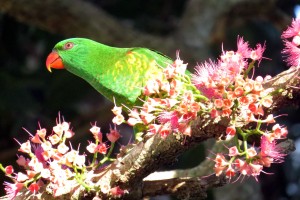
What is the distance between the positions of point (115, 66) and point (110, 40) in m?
1.67

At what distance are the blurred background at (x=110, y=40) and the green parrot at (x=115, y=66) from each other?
1.12 metres

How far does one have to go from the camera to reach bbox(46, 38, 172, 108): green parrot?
207 cm

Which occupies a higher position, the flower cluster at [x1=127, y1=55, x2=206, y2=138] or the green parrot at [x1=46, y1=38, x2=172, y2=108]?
the green parrot at [x1=46, y1=38, x2=172, y2=108]

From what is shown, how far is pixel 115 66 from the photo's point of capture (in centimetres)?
213

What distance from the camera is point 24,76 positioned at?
14.5 ft

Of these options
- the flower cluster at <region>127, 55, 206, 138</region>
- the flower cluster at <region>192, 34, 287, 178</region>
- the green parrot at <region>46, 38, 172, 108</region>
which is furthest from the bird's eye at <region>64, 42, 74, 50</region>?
the flower cluster at <region>192, 34, 287, 178</region>

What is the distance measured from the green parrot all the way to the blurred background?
1.12 meters

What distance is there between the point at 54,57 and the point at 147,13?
260 centimetres

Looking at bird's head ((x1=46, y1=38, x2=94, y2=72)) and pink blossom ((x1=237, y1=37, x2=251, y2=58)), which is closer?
pink blossom ((x1=237, y1=37, x2=251, y2=58))

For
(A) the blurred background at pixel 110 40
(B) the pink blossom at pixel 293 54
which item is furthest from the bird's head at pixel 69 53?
(A) the blurred background at pixel 110 40

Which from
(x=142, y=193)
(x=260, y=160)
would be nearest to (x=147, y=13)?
(x=142, y=193)

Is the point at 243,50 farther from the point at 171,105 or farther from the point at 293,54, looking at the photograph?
the point at 171,105

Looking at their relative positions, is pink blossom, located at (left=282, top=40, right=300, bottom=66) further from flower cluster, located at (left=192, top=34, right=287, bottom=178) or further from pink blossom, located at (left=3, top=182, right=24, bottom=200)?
pink blossom, located at (left=3, top=182, right=24, bottom=200)

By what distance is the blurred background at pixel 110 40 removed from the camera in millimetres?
3672
